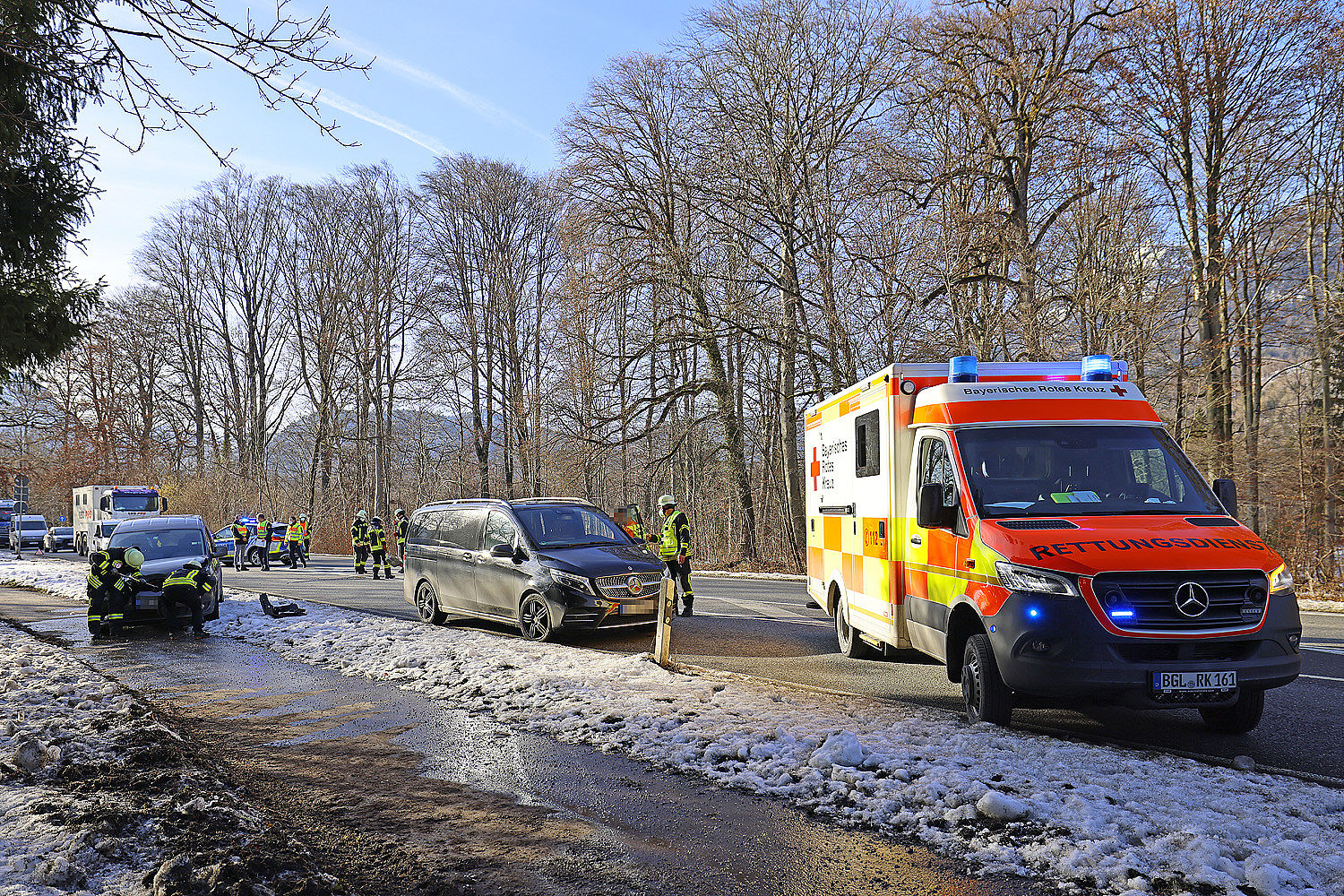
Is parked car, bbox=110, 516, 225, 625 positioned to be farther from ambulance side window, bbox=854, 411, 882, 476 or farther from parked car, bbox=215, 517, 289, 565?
parked car, bbox=215, 517, 289, 565

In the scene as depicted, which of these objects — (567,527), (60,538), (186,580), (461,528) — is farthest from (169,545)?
(60,538)

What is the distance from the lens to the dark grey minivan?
11.6 metres

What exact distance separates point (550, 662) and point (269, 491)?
46.5 m

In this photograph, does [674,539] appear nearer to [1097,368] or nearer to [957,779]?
[1097,368]

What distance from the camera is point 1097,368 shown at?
8094mm

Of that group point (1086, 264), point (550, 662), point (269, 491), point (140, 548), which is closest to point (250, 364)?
point (269, 491)

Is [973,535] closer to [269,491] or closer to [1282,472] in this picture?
[1282,472]

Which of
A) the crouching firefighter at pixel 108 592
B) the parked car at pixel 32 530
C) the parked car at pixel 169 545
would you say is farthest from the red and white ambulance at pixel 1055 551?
the parked car at pixel 32 530

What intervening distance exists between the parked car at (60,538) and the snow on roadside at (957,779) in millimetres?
44142

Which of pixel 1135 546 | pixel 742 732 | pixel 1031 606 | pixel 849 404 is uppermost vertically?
pixel 849 404

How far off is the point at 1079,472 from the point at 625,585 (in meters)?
5.90

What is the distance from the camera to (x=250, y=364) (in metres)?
52.1

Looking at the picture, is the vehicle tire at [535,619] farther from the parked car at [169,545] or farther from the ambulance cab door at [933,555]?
the parked car at [169,545]

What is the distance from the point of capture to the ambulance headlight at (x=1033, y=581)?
6160mm
